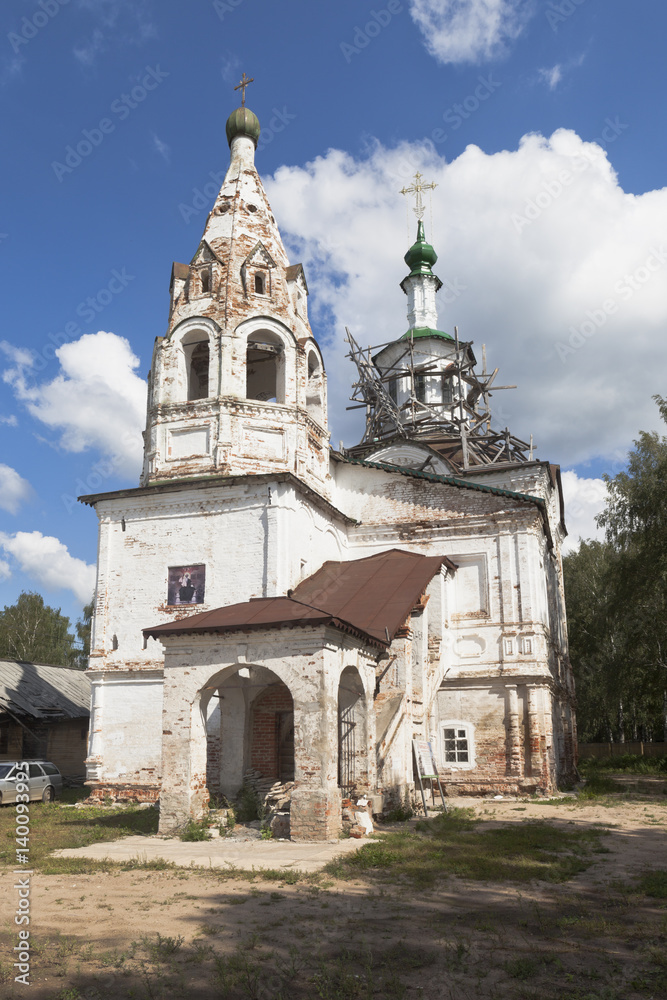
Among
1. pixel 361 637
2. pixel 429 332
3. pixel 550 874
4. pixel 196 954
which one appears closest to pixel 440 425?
pixel 429 332

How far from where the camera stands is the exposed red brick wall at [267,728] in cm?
1395

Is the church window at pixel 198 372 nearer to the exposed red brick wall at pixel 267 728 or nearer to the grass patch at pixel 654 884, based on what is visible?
the exposed red brick wall at pixel 267 728

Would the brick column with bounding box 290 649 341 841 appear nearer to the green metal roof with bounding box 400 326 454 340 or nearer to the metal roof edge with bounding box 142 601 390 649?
the metal roof edge with bounding box 142 601 390 649

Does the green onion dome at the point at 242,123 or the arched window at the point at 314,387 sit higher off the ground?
the green onion dome at the point at 242,123

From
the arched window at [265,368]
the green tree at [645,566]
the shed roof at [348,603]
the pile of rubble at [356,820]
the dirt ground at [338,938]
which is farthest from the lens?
the green tree at [645,566]

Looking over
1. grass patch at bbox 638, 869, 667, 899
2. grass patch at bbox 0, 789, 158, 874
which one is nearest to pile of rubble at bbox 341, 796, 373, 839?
grass patch at bbox 0, 789, 158, 874

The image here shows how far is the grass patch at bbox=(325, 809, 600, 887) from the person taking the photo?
7.95m

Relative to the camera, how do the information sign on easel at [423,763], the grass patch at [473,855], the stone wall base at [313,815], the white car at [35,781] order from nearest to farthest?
the grass patch at [473,855] → the stone wall base at [313,815] → the information sign on easel at [423,763] → the white car at [35,781]

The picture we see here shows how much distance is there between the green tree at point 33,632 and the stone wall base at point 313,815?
101 feet

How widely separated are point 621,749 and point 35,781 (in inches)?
877

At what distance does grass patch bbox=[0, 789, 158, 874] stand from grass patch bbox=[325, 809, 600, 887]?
293 centimetres

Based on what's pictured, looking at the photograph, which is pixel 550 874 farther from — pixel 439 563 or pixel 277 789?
pixel 439 563

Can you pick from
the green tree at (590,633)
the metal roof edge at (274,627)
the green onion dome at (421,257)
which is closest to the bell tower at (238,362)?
the metal roof edge at (274,627)

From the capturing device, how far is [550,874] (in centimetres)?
792
